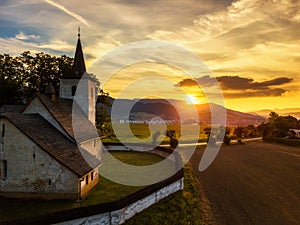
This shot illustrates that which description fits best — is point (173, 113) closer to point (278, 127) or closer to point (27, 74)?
point (278, 127)

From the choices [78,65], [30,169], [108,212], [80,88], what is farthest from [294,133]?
[108,212]

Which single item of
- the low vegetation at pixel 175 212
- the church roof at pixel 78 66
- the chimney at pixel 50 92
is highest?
the church roof at pixel 78 66

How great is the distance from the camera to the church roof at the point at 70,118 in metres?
23.8

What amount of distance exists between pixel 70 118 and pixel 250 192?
56.2 feet

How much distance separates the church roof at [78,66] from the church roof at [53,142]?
28.7 ft

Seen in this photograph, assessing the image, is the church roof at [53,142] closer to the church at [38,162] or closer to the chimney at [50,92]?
the church at [38,162]

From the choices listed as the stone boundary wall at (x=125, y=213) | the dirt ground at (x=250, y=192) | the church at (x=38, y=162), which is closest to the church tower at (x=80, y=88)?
the church at (x=38, y=162)

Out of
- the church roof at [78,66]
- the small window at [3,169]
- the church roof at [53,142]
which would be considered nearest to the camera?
the church roof at [53,142]

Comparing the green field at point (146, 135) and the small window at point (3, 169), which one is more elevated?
the small window at point (3, 169)

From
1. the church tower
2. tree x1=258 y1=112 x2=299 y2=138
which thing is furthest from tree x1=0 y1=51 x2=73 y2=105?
tree x1=258 y1=112 x2=299 y2=138

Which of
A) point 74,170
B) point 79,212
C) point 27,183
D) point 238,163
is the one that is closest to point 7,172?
point 27,183

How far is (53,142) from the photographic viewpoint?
2123 cm

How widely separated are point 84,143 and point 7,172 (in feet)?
22.3

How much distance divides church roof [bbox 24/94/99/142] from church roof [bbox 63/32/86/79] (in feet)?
10.5
